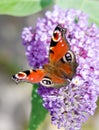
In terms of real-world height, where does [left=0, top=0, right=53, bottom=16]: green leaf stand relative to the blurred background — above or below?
below

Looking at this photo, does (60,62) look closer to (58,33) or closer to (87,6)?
(58,33)

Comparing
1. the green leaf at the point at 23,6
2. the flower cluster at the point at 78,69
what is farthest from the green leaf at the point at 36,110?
the green leaf at the point at 23,6

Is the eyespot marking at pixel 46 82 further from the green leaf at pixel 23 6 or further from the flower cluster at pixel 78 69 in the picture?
the green leaf at pixel 23 6

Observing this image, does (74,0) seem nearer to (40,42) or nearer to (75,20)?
(75,20)

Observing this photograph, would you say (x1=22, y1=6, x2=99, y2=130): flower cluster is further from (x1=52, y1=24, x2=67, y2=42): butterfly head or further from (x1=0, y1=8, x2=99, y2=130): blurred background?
(x1=0, y1=8, x2=99, y2=130): blurred background

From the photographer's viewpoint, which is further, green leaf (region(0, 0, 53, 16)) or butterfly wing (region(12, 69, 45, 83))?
green leaf (region(0, 0, 53, 16))

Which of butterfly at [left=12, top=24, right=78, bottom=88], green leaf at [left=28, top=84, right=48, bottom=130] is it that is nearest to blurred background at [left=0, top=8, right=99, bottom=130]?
green leaf at [left=28, top=84, right=48, bottom=130]

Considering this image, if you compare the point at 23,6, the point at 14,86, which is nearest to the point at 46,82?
the point at 23,6
